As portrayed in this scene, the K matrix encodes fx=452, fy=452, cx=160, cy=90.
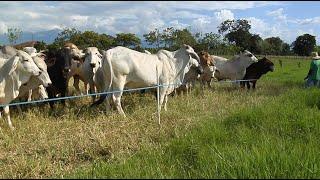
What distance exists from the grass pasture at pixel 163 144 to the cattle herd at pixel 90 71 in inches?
23.8

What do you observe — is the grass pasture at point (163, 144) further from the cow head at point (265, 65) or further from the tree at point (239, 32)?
the tree at point (239, 32)

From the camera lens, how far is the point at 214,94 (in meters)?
14.7

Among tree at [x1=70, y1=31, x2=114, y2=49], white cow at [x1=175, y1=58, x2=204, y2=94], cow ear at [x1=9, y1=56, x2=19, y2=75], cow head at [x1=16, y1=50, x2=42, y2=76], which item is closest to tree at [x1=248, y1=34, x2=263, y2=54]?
tree at [x1=70, y1=31, x2=114, y2=49]

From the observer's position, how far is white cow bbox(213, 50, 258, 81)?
62.6 ft

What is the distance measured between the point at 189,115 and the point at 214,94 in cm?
473

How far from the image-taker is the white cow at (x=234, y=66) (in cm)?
1909

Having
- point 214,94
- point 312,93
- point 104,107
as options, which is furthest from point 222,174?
point 214,94

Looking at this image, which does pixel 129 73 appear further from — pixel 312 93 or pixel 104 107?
pixel 312 93

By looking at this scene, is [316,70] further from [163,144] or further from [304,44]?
[304,44]

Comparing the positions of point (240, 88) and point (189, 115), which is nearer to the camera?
point (189, 115)

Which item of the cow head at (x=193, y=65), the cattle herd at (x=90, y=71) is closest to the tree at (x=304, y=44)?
the cow head at (x=193, y=65)

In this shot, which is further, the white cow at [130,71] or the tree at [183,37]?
the tree at [183,37]

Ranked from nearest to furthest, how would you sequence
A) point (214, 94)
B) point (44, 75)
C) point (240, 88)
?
point (44, 75)
point (214, 94)
point (240, 88)

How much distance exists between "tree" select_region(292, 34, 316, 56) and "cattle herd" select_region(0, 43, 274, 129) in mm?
79801
